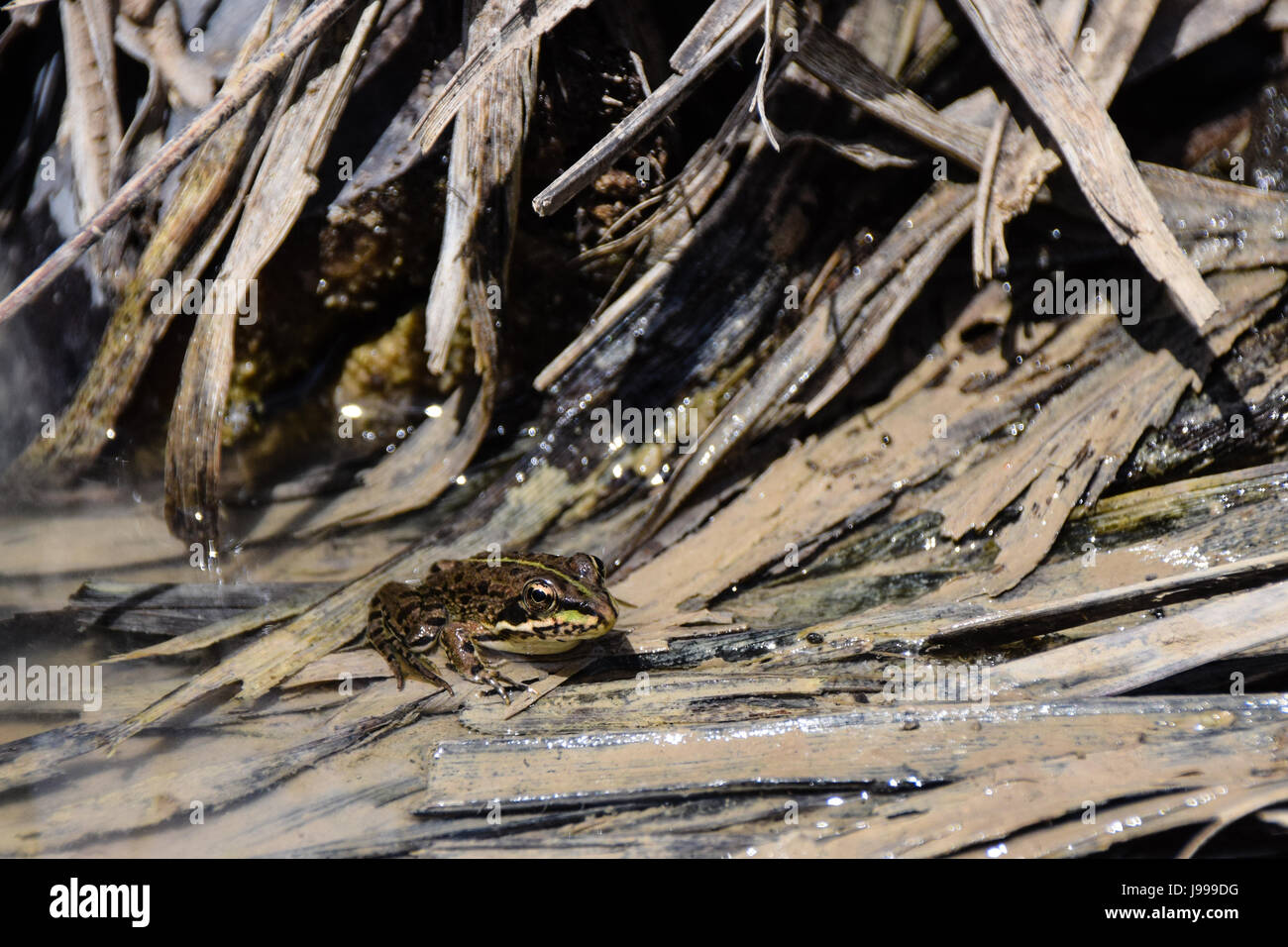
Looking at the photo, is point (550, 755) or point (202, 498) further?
point (202, 498)

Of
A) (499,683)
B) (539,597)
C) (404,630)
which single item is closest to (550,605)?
(539,597)

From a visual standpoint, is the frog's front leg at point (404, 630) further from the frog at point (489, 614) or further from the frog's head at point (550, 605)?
the frog's head at point (550, 605)

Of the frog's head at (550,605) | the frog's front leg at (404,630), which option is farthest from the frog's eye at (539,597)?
the frog's front leg at (404,630)

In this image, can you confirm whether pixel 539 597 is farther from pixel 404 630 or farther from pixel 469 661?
pixel 404 630

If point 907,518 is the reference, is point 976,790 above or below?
below

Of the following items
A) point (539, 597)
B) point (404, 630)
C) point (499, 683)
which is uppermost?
point (539, 597)

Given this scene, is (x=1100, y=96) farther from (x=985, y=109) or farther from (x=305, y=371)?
(x=305, y=371)

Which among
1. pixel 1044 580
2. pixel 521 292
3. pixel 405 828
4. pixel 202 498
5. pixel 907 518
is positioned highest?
pixel 521 292

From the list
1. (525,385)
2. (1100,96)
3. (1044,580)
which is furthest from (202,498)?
(1100,96)
